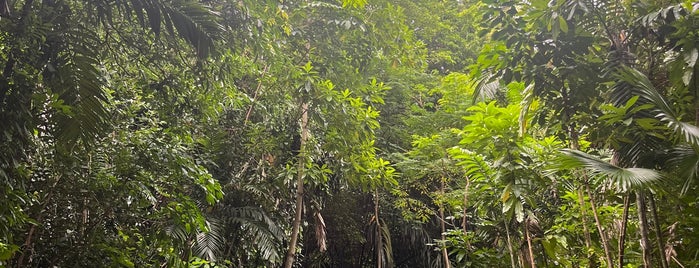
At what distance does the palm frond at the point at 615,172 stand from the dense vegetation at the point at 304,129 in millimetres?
10

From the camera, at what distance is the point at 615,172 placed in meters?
1.90

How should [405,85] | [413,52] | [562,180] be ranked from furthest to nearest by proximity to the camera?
[405,85]
[413,52]
[562,180]

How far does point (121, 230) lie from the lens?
353 cm

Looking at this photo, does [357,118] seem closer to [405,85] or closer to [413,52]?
[413,52]

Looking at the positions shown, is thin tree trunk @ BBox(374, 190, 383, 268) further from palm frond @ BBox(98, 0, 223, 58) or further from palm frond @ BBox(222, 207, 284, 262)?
palm frond @ BBox(98, 0, 223, 58)

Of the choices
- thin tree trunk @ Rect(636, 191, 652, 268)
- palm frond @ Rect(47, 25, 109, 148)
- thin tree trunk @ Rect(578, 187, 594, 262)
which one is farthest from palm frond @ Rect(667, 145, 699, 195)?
palm frond @ Rect(47, 25, 109, 148)

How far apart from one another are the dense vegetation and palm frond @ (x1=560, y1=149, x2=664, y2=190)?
10 millimetres

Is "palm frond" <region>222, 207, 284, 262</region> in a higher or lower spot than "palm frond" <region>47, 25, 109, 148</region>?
lower

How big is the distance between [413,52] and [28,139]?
11.7ft

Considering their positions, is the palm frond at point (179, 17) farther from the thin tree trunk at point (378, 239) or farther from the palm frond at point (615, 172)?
the thin tree trunk at point (378, 239)

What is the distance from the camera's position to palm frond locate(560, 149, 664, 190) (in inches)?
69.9

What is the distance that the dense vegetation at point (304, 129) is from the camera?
2248 mm

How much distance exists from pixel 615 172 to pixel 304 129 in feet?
10.6

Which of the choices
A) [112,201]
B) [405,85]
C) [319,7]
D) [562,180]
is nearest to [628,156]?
[562,180]
